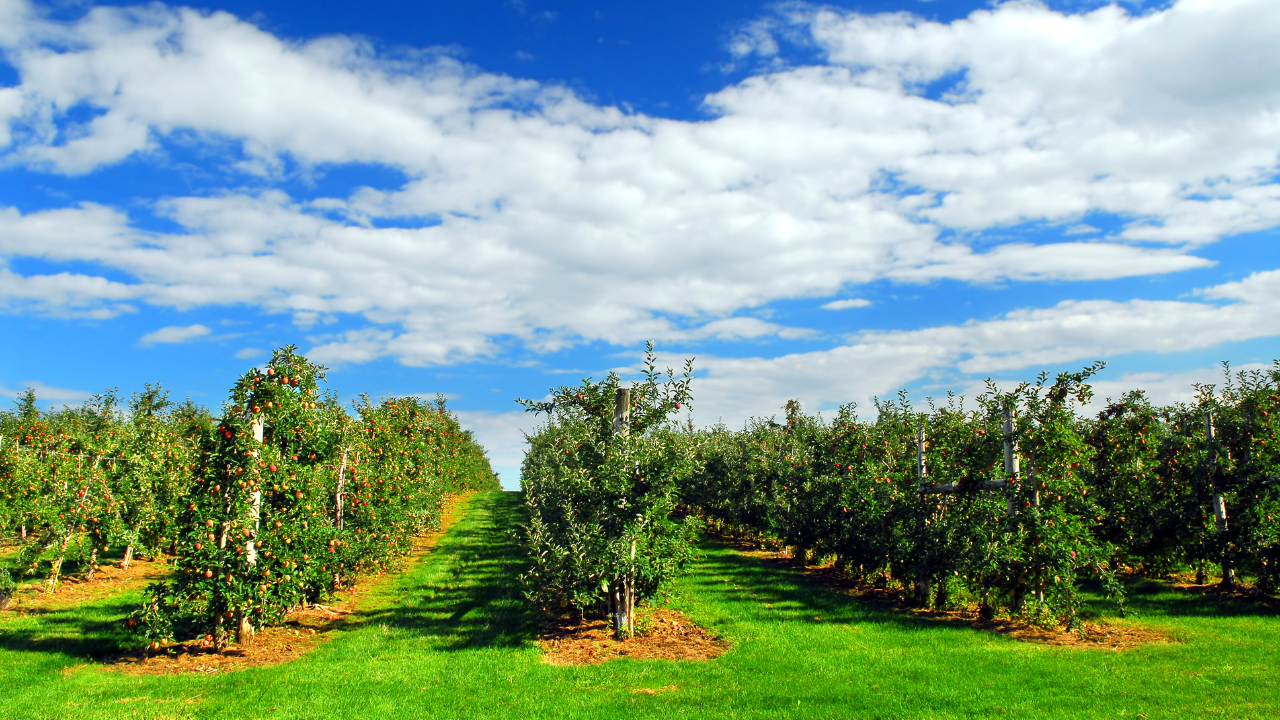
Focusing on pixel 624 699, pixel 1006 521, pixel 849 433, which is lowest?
pixel 624 699

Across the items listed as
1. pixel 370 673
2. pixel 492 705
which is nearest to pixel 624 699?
pixel 492 705

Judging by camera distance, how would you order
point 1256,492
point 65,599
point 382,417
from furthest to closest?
point 382,417
point 65,599
point 1256,492

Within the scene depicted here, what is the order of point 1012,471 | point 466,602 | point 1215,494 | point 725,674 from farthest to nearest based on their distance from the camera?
point 1215,494 < point 466,602 < point 1012,471 < point 725,674

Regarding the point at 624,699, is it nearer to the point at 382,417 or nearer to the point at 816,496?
the point at 816,496

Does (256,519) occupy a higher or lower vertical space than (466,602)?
higher

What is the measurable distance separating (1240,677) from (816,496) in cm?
974

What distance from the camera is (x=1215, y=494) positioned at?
1485 centimetres

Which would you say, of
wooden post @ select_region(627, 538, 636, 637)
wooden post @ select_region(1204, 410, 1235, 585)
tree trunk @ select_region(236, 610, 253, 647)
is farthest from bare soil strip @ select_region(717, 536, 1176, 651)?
tree trunk @ select_region(236, 610, 253, 647)

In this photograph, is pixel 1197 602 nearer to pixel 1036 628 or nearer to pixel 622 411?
pixel 1036 628

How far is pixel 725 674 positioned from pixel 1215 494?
12.8 metres

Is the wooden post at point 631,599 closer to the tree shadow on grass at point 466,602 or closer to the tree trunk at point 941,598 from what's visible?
the tree shadow on grass at point 466,602

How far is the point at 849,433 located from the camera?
17.6 metres

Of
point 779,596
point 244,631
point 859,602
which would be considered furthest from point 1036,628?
point 244,631

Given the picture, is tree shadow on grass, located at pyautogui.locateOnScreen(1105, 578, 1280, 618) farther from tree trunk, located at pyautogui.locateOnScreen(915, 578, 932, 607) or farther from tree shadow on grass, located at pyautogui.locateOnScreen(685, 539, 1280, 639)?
tree trunk, located at pyautogui.locateOnScreen(915, 578, 932, 607)
